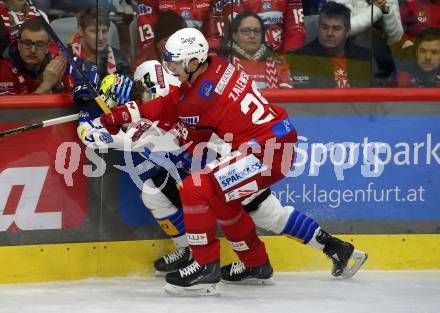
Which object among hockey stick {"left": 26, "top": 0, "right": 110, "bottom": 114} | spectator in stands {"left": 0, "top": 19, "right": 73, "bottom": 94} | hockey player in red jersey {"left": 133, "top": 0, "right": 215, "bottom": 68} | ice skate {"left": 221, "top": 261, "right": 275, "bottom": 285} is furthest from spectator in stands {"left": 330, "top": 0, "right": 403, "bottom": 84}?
spectator in stands {"left": 0, "top": 19, "right": 73, "bottom": 94}

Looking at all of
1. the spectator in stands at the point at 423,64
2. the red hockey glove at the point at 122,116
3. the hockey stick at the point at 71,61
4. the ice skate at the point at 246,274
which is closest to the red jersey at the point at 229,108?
the red hockey glove at the point at 122,116

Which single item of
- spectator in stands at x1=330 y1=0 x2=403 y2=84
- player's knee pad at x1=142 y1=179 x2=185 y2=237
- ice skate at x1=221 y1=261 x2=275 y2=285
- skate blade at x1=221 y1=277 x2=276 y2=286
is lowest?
skate blade at x1=221 y1=277 x2=276 y2=286

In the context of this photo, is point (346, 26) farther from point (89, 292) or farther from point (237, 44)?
point (89, 292)

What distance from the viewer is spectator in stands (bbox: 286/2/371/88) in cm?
654

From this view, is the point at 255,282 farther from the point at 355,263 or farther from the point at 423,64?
the point at 423,64

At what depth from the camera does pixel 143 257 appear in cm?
635

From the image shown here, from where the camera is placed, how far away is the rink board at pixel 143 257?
6070 millimetres

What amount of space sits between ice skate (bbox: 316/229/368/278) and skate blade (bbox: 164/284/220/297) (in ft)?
2.25

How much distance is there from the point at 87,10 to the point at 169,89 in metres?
0.60

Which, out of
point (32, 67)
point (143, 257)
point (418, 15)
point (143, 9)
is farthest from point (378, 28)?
point (32, 67)

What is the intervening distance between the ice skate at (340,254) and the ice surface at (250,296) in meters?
0.06

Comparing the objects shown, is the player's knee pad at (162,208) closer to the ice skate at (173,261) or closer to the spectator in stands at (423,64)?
the ice skate at (173,261)

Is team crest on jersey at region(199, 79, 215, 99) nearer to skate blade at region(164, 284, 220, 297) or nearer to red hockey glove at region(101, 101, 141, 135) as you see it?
red hockey glove at region(101, 101, 141, 135)

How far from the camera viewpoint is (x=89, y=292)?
5895 mm
